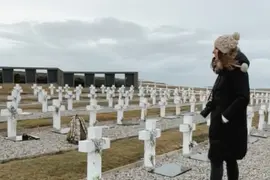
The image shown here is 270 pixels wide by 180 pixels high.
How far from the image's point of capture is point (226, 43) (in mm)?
3781

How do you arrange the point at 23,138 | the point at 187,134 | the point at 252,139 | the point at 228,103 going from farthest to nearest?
the point at 252,139
the point at 23,138
the point at 187,134
the point at 228,103

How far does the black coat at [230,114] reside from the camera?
12.3 ft

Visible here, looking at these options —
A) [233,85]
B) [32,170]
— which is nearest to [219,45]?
[233,85]

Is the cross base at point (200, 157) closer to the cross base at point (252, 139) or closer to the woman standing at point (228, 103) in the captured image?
the cross base at point (252, 139)

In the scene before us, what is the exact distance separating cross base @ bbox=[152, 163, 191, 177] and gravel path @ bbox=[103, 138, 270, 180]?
9cm

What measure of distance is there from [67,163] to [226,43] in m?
3.54

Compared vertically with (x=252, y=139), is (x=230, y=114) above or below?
above

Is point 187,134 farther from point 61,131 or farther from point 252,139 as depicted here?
point 61,131

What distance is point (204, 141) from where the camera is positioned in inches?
354

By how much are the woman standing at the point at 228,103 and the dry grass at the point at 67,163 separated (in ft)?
7.74

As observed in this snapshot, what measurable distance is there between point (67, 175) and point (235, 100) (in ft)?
9.55

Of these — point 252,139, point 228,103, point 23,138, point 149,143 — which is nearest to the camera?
point 228,103

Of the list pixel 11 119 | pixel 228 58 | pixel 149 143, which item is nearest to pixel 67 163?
pixel 149 143

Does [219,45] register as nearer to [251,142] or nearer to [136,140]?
[136,140]
